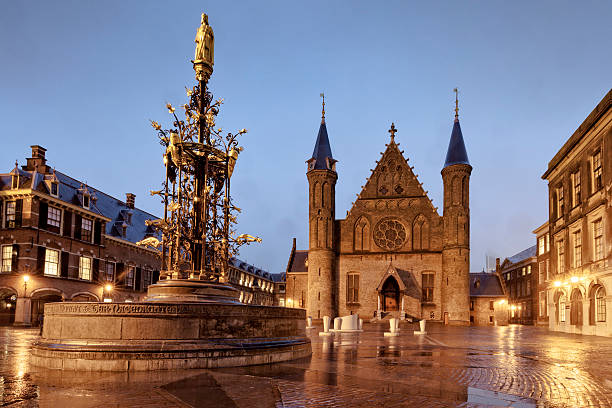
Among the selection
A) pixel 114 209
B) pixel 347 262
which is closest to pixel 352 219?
pixel 347 262

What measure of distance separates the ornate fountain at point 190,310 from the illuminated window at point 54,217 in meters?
28.2

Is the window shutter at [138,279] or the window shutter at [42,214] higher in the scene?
the window shutter at [42,214]

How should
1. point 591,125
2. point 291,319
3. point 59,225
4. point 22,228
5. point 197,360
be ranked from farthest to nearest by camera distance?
point 59,225
point 22,228
point 591,125
point 291,319
point 197,360

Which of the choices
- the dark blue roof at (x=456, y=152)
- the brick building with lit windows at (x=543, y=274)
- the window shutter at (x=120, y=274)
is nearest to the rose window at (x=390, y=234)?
the dark blue roof at (x=456, y=152)

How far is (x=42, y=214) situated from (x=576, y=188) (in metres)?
35.3

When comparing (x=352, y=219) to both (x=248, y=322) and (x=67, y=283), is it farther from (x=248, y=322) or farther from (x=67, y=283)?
(x=248, y=322)

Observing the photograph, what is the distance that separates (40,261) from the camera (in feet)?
116

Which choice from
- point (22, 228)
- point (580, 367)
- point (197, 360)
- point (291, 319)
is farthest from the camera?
point (22, 228)

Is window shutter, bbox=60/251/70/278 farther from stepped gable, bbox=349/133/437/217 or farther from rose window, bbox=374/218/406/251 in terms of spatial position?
rose window, bbox=374/218/406/251

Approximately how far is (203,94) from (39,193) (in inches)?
1066

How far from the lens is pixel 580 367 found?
38.2 ft

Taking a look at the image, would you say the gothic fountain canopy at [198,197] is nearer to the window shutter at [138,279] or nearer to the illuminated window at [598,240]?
the illuminated window at [598,240]

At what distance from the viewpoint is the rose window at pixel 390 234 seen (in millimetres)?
48125

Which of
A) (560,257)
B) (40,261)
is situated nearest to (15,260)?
(40,261)
